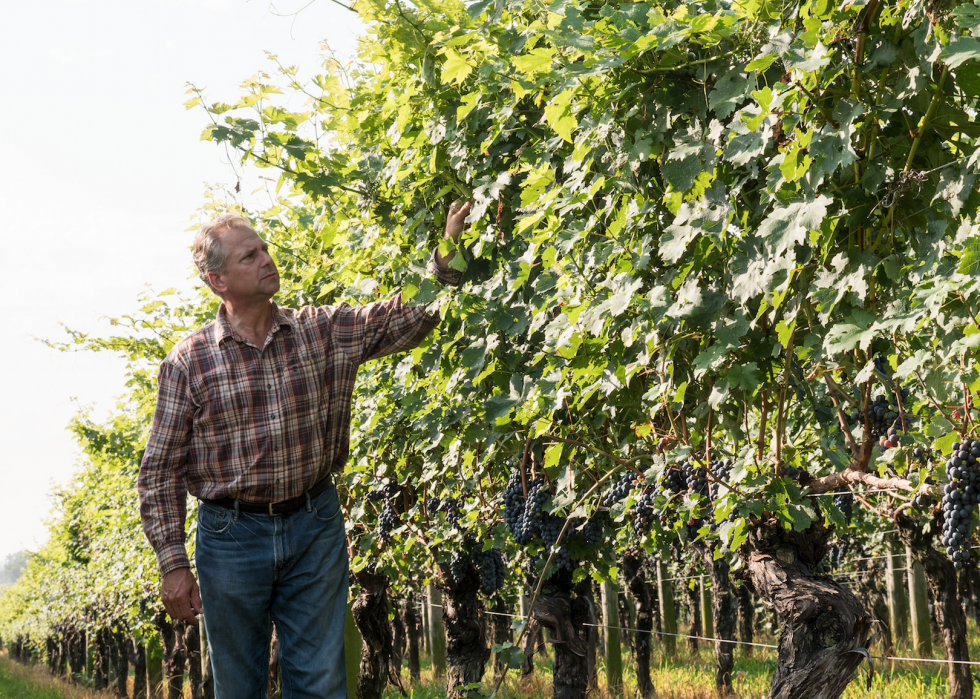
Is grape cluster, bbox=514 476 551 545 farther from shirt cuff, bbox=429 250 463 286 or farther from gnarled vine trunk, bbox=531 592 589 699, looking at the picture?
gnarled vine trunk, bbox=531 592 589 699

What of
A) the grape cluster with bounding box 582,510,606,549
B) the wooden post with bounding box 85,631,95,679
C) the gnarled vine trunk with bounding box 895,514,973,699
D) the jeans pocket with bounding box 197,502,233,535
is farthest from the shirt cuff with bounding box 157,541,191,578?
the wooden post with bounding box 85,631,95,679

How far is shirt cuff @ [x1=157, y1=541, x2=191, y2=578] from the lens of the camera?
286cm

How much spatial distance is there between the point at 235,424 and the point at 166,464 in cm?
29

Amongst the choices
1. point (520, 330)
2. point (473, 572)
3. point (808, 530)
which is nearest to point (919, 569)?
point (473, 572)

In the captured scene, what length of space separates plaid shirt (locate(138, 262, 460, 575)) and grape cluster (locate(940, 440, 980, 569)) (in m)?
2.01

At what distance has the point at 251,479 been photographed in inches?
111

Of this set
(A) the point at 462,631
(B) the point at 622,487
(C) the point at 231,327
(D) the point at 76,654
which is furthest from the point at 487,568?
(D) the point at 76,654

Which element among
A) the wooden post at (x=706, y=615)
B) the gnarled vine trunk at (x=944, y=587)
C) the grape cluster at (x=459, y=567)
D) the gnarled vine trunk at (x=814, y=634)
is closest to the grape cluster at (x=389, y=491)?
the grape cluster at (x=459, y=567)

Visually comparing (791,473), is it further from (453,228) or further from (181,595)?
(181,595)

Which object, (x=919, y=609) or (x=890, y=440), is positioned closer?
(x=890, y=440)

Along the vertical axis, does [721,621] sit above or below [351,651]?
below

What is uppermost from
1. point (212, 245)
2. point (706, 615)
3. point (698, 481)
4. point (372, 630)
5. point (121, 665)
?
point (212, 245)

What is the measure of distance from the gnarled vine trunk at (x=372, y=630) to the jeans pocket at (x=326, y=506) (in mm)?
5347

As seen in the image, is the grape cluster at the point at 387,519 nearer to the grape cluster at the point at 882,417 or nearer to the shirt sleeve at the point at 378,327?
the shirt sleeve at the point at 378,327
